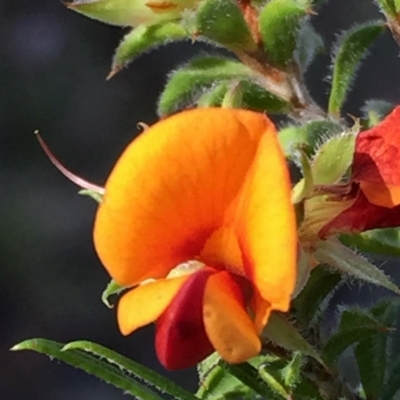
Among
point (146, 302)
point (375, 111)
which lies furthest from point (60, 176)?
point (146, 302)

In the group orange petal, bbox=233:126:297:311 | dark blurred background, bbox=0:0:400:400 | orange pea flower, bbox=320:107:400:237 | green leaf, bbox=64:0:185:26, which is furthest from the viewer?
dark blurred background, bbox=0:0:400:400

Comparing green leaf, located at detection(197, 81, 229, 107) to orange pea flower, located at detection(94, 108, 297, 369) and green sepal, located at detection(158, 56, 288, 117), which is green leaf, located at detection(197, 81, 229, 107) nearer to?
green sepal, located at detection(158, 56, 288, 117)

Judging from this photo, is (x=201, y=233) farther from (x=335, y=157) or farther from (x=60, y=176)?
(x=60, y=176)

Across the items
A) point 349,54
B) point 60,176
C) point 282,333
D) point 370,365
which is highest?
point 349,54

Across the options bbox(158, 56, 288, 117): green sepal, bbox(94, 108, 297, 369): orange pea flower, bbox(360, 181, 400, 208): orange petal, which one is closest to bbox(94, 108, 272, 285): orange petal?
bbox(94, 108, 297, 369): orange pea flower

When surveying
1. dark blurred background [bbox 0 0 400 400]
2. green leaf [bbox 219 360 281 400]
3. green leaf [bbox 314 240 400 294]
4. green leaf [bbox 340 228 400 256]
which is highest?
green leaf [bbox 314 240 400 294]

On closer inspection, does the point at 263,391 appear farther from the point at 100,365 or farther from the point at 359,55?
the point at 359,55
